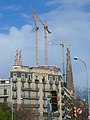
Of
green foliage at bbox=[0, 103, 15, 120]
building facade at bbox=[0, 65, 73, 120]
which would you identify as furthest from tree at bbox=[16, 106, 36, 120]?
building facade at bbox=[0, 65, 73, 120]

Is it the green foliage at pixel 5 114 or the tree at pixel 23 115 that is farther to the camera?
the tree at pixel 23 115

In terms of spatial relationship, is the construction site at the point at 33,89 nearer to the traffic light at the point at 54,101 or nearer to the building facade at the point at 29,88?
the building facade at the point at 29,88

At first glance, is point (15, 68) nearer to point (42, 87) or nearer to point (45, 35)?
point (42, 87)

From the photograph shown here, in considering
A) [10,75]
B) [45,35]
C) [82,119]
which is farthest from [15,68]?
[45,35]

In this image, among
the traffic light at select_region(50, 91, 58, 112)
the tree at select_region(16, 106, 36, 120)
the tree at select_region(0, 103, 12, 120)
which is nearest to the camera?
the traffic light at select_region(50, 91, 58, 112)

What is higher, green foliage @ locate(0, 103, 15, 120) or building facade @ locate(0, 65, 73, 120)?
building facade @ locate(0, 65, 73, 120)

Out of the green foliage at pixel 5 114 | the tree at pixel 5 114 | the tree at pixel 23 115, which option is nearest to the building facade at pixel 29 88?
the tree at pixel 23 115

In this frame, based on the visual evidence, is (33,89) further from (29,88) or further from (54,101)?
(54,101)

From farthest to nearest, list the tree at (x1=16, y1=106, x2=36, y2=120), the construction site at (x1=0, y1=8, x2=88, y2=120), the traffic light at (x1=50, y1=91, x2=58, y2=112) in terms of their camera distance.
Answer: the construction site at (x1=0, y1=8, x2=88, y2=120)
the tree at (x1=16, y1=106, x2=36, y2=120)
the traffic light at (x1=50, y1=91, x2=58, y2=112)

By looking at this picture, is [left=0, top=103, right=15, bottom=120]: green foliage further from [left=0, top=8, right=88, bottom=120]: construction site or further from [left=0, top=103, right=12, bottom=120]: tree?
[left=0, top=8, right=88, bottom=120]: construction site

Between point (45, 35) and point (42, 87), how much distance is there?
4931cm

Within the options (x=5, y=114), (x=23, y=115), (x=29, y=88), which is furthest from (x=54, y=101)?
(x=29, y=88)

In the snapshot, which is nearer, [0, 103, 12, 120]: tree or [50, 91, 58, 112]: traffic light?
[50, 91, 58, 112]: traffic light

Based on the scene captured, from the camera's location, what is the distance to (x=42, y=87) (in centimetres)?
11062
